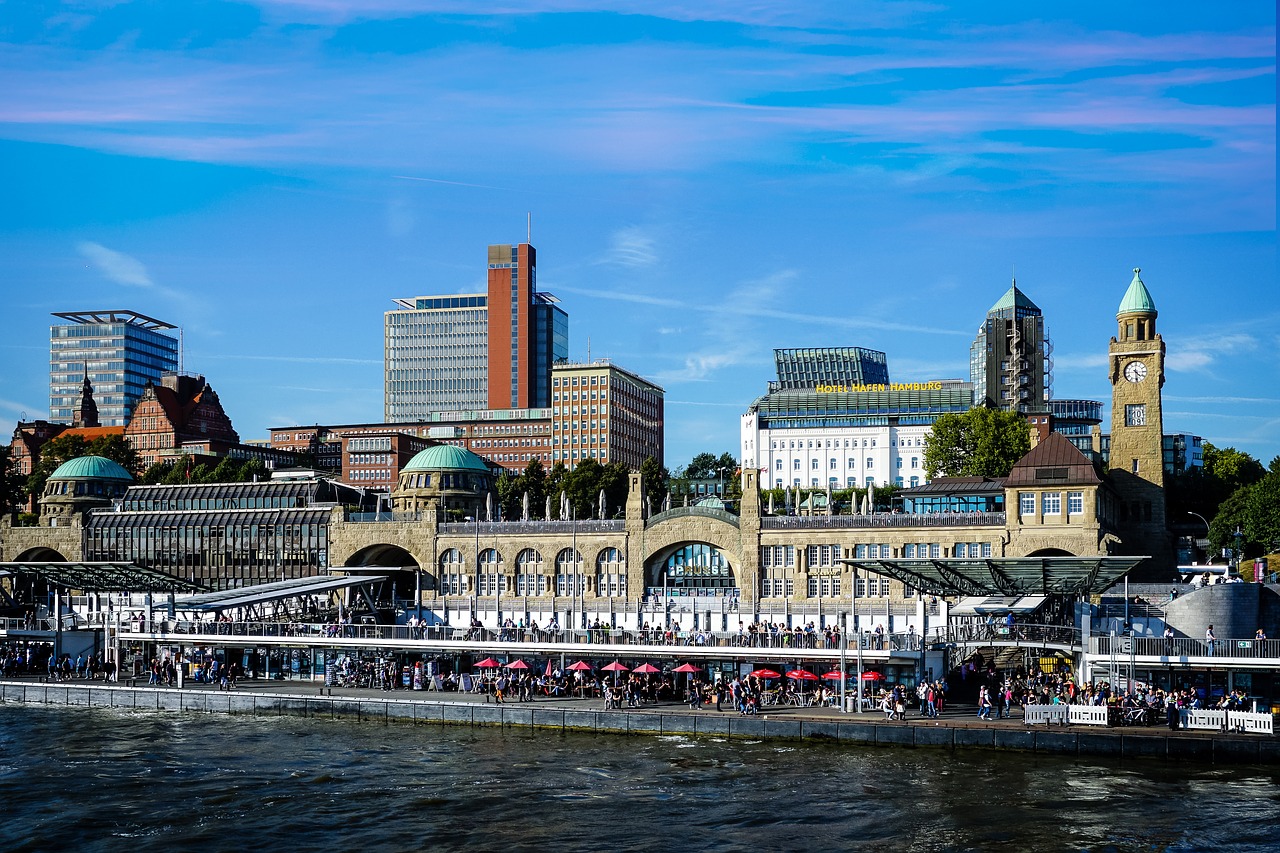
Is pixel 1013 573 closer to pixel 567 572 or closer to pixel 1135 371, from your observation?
pixel 1135 371

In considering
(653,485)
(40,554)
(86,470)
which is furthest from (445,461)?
(40,554)

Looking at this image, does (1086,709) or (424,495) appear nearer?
(1086,709)

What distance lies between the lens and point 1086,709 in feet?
200

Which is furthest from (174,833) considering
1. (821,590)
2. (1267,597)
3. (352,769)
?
(821,590)

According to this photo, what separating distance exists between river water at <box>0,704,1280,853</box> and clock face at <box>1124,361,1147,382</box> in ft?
173

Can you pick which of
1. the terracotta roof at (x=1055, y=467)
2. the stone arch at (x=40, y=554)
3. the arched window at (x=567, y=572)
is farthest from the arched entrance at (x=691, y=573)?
the stone arch at (x=40, y=554)

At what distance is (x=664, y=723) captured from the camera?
6619 cm

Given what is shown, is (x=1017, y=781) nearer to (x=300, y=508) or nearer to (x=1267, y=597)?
(x=1267, y=597)

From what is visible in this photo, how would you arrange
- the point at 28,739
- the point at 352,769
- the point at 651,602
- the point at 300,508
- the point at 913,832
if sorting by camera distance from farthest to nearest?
the point at 300,508, the point at 651,602, the point at 28,739, the point at 352,769, the point at 913,832

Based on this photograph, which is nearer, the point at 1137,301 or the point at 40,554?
the point at 1137,301

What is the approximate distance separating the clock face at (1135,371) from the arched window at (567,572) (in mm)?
44616

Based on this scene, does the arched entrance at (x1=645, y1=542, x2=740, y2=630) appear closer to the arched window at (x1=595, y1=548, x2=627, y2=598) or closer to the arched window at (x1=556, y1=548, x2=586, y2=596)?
the arched window at (x1=595, y1=548, x2=627, y2=598)

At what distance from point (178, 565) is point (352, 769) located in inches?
2955

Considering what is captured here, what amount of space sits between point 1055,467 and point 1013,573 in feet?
77.4
